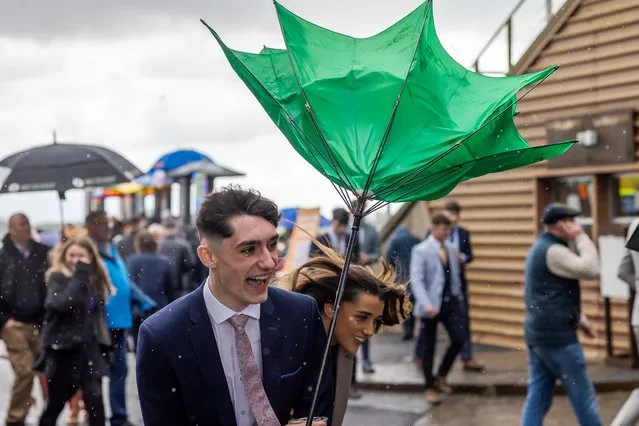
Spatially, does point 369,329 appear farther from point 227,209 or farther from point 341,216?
point 341,216

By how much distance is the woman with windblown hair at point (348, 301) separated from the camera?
4.41 meters

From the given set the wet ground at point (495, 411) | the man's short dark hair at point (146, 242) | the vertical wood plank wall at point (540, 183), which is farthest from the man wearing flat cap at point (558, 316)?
the vertical wood plank wall at point (540, 183)

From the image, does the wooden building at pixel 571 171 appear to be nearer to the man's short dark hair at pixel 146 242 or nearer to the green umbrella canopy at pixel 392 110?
the man's short dark hair at pixel 146 242

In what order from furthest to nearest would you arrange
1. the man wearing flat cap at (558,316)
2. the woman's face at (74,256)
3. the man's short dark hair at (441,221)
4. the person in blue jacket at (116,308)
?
the man's short dark hair at (441,221) < the person in blue jacket at (116,308) < the woman's face at (74,256) < the man wearing flat cap at (558,316)

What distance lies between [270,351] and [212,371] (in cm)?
20

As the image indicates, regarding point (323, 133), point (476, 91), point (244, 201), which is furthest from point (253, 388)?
point (476, 91)

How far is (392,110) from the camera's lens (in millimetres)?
3932

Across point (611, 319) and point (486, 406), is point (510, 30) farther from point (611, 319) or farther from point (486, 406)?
point (486, 406)

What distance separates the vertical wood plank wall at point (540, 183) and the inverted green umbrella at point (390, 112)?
8.84m

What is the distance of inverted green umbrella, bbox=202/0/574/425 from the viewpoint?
12.7 feet

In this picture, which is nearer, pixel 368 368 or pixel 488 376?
pixel 488 376

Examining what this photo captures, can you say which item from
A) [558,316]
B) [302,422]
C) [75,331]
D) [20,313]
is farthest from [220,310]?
[20,313]

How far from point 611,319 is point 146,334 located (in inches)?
393

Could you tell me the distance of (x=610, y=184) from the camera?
1288cm
